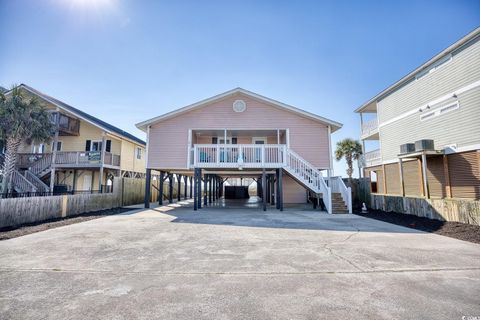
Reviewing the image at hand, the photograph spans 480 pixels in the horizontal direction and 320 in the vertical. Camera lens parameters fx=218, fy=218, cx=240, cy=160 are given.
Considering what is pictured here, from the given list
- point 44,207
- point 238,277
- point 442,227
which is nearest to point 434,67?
point 442,227

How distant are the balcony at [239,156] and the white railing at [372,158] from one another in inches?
444

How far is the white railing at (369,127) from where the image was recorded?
62.5 feet

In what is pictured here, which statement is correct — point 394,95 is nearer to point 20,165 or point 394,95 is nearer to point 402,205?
point 402,205

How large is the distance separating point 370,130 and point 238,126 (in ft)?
42.4

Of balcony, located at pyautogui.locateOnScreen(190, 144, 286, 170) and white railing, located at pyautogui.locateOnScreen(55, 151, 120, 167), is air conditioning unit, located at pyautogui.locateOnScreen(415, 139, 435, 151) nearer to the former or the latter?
balcony, located at pyautogui.locateOnScreen(190, 144, 286, 170)

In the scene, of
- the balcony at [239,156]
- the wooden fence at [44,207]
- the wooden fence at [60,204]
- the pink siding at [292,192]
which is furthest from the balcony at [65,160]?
the pink siding at [292,192]

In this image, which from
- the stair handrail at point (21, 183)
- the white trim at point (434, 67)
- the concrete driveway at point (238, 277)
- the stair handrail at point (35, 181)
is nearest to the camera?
the concrete driveway at point (238, 277)

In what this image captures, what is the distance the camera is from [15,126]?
13.2m

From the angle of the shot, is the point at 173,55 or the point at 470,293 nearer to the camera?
the point at 470,293

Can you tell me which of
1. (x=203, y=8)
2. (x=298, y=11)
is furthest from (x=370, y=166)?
(x=203, y=8)

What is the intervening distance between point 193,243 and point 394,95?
17798 millimetres

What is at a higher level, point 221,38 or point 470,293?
point 221,38

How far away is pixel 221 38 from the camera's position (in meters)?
11.6

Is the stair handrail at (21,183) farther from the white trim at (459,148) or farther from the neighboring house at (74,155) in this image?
the white trim at (459,148)
